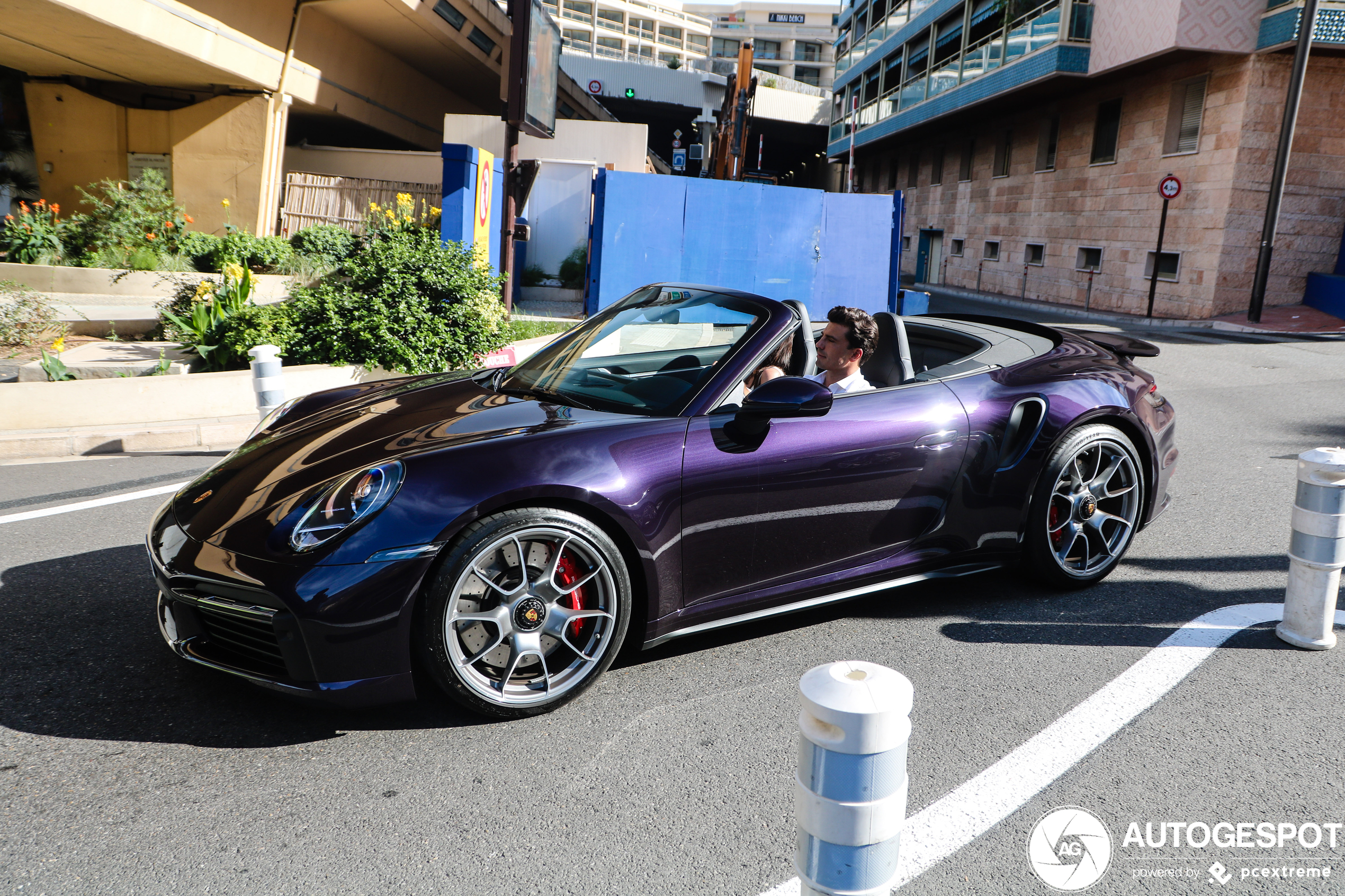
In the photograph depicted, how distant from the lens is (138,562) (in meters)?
4.22

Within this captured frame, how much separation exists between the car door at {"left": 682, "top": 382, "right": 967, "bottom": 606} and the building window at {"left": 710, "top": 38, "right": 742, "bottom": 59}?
423 feet

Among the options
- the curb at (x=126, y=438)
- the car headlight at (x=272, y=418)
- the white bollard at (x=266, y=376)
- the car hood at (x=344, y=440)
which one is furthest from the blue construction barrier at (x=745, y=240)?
the car hood at (x=344, y=440)

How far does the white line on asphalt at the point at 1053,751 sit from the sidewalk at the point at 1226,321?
16.8m

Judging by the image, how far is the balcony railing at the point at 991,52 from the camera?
2395 centimetres

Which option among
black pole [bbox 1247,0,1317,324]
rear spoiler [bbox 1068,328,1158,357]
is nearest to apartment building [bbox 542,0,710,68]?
black pole [bbox 1247,0,1317,324]

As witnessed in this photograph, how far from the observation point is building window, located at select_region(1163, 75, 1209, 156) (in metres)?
21.4

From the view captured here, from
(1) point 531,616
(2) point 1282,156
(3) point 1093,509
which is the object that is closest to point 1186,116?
(2) point 1282,156

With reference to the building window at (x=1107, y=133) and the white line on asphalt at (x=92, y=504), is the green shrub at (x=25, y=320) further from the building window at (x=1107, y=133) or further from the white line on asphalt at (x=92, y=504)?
the building window at (x=1107, y=133)

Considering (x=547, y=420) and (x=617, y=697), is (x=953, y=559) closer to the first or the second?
(x=617, y=697)

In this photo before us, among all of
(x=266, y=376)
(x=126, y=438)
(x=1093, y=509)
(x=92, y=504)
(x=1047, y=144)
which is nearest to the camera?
(x=1093, y=509)

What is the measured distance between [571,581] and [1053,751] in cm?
157

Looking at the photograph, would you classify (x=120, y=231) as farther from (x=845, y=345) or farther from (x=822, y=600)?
(x=822, y=600)

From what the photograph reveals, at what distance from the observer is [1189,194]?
70.6 feet

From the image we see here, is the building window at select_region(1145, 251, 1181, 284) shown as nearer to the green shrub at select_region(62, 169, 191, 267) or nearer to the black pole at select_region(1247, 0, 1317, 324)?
the black pole at select_region(1247, 0, 1317, 324)
